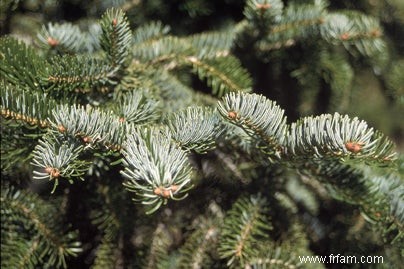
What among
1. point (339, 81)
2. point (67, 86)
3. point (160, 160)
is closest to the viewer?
point (160, 160)

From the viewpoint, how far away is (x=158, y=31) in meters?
0.75

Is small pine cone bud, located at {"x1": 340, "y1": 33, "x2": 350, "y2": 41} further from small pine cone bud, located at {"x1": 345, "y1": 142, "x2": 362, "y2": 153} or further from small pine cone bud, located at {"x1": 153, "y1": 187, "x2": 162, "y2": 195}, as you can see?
small pine cone bud, located at {"x1": 153, "y1": 187, "x2": 162, "y2": 195}

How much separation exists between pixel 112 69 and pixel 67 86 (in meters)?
0.07

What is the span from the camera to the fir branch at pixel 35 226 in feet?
2.16

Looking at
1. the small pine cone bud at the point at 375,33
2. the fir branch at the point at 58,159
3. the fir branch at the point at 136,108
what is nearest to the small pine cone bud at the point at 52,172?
the fir branch at the point at 58,159

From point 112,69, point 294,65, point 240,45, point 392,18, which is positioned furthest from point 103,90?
point 392,18

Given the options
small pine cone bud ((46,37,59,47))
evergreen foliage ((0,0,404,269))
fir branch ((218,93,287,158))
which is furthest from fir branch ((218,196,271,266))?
small pine cone bud ((46,37,59,47))

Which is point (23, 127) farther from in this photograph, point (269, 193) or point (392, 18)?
point (392, 18)

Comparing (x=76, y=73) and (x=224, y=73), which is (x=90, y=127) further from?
(x=224, y=73)

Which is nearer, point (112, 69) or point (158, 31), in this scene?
point (112, 69)

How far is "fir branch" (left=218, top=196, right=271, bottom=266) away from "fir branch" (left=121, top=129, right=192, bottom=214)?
0.68ft

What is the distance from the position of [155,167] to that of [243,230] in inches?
10.5


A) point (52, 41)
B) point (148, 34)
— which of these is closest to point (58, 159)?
point (52, 41)

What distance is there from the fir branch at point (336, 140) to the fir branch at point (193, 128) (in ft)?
0.32
